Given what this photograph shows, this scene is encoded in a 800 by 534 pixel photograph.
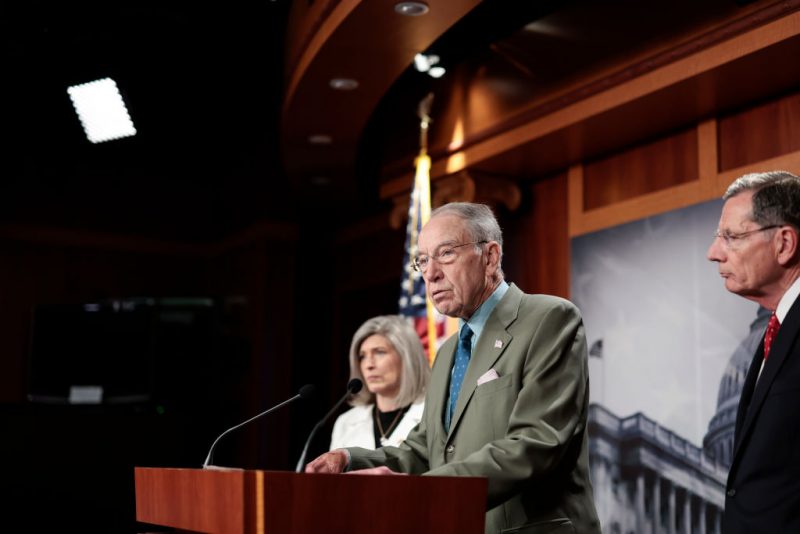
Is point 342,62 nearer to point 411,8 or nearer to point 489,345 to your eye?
point 411,8

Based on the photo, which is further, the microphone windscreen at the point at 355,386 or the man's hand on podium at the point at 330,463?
the microphone windscreen at the point at 355,386

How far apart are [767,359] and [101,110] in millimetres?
5736

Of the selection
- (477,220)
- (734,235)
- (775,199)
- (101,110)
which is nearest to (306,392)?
(477,220)

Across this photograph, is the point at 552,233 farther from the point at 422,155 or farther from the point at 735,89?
the point at 735,89

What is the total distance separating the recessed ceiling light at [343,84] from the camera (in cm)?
559

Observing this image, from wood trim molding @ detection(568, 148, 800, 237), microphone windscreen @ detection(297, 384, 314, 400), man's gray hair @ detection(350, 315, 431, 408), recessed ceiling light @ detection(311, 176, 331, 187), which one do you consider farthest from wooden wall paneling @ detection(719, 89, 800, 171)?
recessed ceiling light @ detection(311, 176, 331, 187)

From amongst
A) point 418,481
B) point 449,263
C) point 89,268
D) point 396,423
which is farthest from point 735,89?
point 89,268

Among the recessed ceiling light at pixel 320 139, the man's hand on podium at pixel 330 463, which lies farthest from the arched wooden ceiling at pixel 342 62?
the man's hand on podium at pixel 330 463

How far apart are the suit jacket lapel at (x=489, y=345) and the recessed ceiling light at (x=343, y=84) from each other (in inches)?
126

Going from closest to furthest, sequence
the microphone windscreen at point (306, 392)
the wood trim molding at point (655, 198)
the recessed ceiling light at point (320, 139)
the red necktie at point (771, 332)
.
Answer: the red necktie at point (771, 332)
the microphone windscreen at point (306, 392)
the wood trim molding at point (655, 198)
the recessed ceiling light at point (320, 139)

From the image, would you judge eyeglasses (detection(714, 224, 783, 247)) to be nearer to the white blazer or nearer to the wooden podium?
the wooden podium

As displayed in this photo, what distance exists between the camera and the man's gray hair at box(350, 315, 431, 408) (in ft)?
15.4

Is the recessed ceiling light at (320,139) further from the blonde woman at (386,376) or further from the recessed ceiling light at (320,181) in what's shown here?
the blonde woman at (386,376)

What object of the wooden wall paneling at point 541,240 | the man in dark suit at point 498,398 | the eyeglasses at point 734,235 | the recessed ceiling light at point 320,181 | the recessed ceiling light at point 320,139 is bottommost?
the man in dark suit at point 498,398
